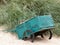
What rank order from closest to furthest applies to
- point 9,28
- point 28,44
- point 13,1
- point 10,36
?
point 28,44
point 10,36
point 9,28
point 13,1

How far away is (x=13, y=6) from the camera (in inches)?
438

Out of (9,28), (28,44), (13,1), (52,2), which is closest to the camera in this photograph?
(28,44)

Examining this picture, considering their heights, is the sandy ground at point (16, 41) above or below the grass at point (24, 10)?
below

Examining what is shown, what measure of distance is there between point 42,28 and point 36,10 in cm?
288

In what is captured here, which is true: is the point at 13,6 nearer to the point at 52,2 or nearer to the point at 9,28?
the point at 9,28

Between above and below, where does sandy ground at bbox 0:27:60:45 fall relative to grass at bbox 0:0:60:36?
below

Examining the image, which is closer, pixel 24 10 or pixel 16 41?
pixel 16 41

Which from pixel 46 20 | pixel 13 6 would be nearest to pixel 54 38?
pixel 46 20

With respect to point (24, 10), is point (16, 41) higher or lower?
lower

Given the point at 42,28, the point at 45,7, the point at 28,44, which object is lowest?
the point at 28,44

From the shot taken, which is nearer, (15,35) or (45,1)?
(15,35)

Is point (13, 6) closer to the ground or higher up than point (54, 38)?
higher up

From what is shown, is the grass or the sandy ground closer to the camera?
the sandy ground

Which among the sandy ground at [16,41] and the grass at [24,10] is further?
the grass at [24,10]
